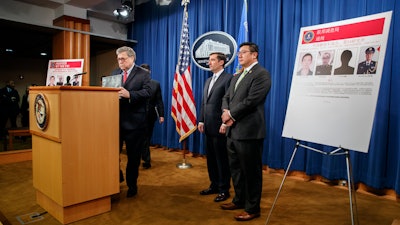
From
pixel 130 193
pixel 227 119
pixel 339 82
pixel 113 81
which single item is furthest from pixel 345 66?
pixel 130 193

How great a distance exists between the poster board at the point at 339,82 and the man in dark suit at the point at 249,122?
0.77ft

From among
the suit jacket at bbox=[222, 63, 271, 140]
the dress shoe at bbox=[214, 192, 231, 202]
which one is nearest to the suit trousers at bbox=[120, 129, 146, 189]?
the dress shoe at bbox=[214, 192, 231, 202]

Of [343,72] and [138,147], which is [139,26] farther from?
[343,72]

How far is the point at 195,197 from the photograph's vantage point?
2764 millimetres

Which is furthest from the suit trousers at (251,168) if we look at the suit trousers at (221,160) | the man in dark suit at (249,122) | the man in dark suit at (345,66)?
the man in dark suit at (345,66)

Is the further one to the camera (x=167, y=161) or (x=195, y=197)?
(x=167, y=161)

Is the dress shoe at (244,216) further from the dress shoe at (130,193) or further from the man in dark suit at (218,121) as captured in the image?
the dress shoe at (130,193)

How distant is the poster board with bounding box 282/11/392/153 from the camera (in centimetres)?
173

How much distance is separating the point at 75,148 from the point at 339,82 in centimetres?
193

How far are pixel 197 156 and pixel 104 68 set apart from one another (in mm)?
4604

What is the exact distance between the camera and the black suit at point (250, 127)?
84.0 inches

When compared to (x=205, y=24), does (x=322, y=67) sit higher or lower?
lower

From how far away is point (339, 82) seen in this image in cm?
187

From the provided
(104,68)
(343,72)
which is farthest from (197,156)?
(104,68)
